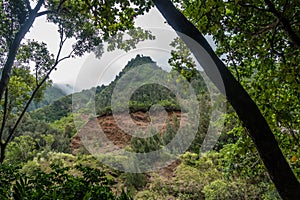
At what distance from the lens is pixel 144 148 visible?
23.9ft

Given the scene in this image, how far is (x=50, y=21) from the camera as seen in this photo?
5.40m

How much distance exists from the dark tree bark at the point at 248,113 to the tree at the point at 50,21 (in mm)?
930

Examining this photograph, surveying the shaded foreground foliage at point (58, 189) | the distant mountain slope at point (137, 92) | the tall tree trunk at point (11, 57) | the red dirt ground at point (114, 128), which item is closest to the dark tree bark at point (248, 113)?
the shaded foreground foliage at point (58, 189)

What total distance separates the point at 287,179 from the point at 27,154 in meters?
8.77

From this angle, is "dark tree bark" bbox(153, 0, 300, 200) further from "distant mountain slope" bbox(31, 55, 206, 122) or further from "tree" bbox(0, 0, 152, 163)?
"distant mountain slope" bbox(31, 55, 206, 122)

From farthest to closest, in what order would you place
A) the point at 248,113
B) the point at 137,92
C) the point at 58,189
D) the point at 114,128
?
the point at 114,128 → the point at 137,92 → the point at 58,189 → the point at 248,113

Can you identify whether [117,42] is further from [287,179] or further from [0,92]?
[287,179]

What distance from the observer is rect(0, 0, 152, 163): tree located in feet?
9.68

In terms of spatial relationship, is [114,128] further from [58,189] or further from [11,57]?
[58,189]

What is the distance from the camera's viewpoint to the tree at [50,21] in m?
2.95

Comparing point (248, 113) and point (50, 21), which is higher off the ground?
point (50, 21)

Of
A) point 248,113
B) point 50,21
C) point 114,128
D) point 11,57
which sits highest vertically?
point 50,21

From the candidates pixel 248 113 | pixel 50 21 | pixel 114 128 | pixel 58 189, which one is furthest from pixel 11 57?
pixel 114 128

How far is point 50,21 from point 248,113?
4.63 meters
